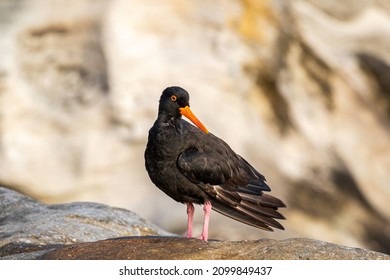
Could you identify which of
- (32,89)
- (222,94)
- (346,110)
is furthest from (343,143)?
(32,89)

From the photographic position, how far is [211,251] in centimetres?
1049

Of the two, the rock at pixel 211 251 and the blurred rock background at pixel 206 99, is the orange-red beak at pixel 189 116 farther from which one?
the blurred rock background at pixel 206 99

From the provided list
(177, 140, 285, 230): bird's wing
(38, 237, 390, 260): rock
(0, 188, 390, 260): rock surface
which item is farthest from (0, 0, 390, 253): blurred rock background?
(38, 237, 390, 260): rock

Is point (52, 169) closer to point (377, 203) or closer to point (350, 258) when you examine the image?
point (377, 203)

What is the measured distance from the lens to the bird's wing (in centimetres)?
1187

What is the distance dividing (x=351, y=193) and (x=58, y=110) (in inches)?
319

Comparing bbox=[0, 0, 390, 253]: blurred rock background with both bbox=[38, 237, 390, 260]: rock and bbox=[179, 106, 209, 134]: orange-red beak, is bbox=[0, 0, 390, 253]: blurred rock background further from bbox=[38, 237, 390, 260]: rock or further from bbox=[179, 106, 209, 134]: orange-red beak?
bbox=[38, 237, 390, 260]: rock

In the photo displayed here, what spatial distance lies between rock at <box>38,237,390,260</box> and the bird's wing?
3.68 ft

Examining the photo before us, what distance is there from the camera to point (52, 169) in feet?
85.6

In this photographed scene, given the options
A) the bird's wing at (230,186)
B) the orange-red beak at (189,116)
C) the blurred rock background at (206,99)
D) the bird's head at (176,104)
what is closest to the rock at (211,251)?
the bird's wing at (230,186)

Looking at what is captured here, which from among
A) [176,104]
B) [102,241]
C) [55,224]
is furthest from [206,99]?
[102,241]

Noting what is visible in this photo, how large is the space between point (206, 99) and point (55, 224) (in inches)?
549

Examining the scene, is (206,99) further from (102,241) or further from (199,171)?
(102,241)

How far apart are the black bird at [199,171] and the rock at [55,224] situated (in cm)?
143
